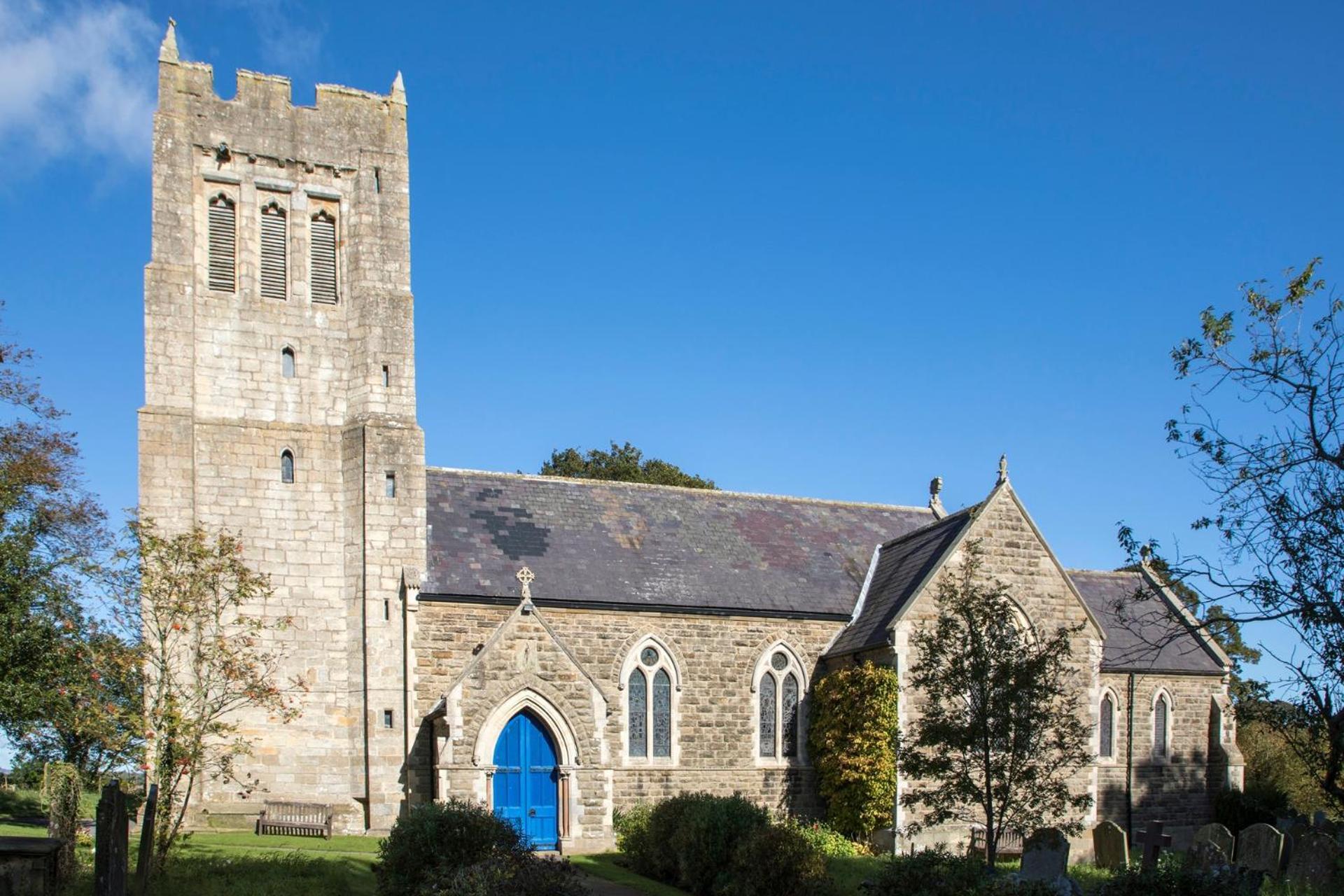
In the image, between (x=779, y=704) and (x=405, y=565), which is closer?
(x=405, y=565)

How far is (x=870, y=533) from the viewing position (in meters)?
35.4

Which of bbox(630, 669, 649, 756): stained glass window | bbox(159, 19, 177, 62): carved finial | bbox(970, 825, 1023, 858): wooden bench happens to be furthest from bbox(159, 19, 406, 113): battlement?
bbox(970, 825, 1023, 858): wooden bench

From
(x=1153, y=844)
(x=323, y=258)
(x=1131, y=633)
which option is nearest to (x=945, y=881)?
(x=1153, y=844)

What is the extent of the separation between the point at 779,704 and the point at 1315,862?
1432 cm

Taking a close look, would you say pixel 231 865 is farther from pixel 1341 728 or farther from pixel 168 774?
pixel 1341 728

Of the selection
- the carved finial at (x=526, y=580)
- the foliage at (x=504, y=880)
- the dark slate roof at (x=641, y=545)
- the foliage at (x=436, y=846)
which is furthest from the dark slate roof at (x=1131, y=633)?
the foliage at (x=504, y=880)

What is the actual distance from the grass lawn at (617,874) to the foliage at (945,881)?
5.46 m

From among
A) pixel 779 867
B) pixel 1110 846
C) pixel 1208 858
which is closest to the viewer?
pixel 1208 858

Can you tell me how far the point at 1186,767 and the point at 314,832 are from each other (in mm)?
22521

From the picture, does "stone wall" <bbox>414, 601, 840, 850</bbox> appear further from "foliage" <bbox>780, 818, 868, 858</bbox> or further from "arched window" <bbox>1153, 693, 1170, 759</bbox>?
"arched window" <bbox>1153, 693, 1170, 759</bbox>

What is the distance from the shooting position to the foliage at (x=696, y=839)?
69.5 ft

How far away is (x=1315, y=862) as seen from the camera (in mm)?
18234

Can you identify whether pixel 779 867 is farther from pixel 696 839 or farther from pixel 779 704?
pixel 779 704

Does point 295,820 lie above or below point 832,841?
above
